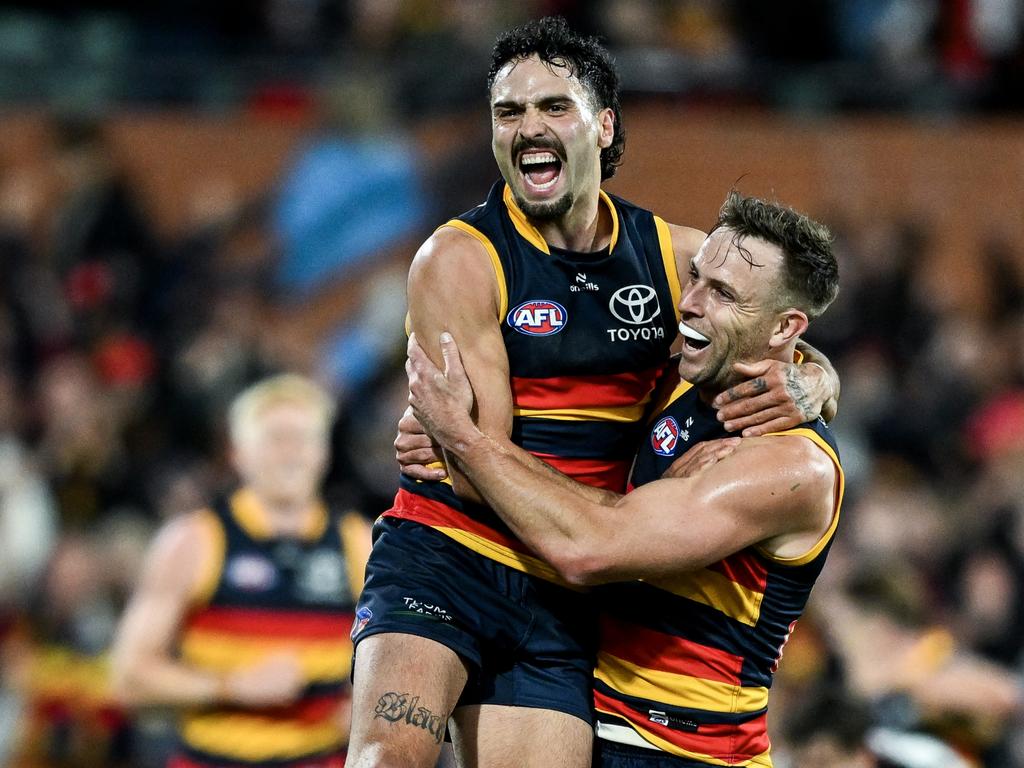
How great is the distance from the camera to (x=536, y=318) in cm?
469

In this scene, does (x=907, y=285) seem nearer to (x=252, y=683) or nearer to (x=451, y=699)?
(x=252, y=683)

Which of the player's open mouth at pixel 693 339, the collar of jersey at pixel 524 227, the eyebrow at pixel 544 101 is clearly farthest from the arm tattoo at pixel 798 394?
the eyebrow at pixel 544 101

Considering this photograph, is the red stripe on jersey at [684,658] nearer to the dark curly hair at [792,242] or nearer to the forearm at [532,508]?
the forearm at [532,508]

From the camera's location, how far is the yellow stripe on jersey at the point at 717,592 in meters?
4.75

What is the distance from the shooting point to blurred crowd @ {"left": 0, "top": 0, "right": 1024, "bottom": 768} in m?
9.40

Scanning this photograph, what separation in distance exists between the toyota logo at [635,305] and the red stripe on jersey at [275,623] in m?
2.16

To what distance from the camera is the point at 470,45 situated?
12234mm

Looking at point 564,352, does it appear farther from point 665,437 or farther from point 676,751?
point 676,751

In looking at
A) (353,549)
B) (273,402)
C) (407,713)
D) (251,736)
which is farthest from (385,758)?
(273,402)

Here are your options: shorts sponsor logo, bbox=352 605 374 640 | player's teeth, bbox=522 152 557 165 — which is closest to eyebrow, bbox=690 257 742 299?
player's teeth, bbox=522 152 557 165

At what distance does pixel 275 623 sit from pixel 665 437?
2.19 metres

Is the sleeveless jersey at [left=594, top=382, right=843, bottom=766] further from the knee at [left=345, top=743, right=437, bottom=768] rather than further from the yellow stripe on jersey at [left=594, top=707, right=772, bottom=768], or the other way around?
the knee at [left=345, top=743, right=437, bottom=768]

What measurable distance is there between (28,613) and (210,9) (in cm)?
567

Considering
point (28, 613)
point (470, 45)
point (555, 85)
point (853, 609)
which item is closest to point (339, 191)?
point (470, 45)
